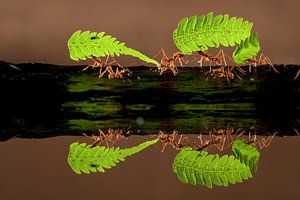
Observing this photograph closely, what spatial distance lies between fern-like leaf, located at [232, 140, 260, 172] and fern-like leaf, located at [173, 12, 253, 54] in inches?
37.4

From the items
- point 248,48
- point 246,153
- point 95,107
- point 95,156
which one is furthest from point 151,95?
point 246,153

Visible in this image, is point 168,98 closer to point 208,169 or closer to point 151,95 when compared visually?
point 151,95

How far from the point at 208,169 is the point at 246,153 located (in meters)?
0.21

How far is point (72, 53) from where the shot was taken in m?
3.46

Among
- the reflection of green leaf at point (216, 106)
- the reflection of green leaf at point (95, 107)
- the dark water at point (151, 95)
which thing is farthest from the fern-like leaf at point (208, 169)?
the reflection of green leaf at point (95, 107)

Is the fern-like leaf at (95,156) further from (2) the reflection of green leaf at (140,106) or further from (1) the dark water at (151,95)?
(2) the reflection of green leaf at (140,106)

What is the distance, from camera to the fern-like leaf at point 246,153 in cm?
244

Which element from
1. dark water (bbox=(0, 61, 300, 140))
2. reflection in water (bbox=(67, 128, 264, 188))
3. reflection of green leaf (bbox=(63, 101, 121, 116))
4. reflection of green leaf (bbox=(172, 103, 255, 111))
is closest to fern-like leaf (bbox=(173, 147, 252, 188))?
reflection in water (bbox=(67, 128, 264, 188))

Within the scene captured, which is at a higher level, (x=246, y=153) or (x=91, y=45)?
(x=91, y=45)

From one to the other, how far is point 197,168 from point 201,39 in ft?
3.75

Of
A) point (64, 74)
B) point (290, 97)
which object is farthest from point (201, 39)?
point (64, 74)

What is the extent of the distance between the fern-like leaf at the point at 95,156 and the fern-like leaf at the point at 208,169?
22cm

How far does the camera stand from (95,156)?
2633 mm

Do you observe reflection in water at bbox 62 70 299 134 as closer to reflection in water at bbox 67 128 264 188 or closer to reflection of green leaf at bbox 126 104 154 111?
reflection of green leaf at bbox 126 104 154 111
